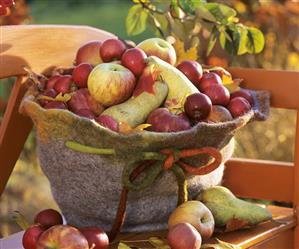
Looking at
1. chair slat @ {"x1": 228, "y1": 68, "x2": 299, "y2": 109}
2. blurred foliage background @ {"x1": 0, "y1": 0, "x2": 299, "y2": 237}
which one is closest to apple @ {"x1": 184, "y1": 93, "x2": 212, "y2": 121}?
chair slat @ {"x1": 228, "y1": 68, "x2": 299, "y2": 109}

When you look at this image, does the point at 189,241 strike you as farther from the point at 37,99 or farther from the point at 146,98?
the point at 37,99

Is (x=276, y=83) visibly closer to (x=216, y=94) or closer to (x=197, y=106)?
(x=216, y=94)

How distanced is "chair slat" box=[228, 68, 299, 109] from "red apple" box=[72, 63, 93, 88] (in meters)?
0.50

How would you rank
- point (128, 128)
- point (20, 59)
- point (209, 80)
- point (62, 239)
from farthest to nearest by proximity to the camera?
point (20, 59) < point (209, 80) < point (128, 128) < point (62, 239)

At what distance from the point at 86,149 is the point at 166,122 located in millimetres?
172

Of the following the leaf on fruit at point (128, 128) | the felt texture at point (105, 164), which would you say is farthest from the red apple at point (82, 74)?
the leaf on fruit at point (128, 128)

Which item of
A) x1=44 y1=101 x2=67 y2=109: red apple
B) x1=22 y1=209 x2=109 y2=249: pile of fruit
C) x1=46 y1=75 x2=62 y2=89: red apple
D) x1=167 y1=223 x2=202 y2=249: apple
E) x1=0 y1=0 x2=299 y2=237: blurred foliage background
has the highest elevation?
x1=44 y1=101 x2=67 y2=109: red apple

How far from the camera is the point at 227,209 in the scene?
1.87m

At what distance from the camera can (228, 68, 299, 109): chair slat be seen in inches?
84.4

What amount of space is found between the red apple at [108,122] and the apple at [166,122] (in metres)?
0.07

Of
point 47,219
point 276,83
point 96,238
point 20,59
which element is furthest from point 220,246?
point 20,59

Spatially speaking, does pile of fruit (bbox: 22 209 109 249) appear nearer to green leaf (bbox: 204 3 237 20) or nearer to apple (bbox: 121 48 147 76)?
apple (bbox: 121 48 147 76)

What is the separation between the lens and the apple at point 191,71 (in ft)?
6.32

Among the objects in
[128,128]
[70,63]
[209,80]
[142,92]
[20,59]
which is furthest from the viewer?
[70,63]
